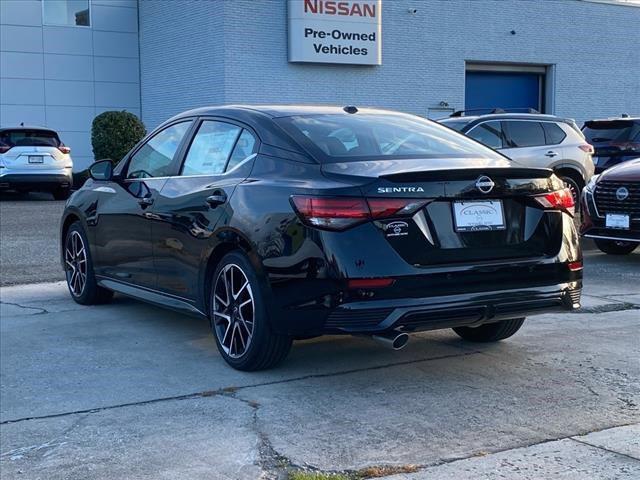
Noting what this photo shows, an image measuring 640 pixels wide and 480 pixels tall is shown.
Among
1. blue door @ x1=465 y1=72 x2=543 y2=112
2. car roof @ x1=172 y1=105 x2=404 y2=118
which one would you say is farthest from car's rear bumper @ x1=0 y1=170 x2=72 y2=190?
blue door @ x1=465 y1=72 x2=543 y2=112

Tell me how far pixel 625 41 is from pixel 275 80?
14260 mm

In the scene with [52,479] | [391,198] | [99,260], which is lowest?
[52,479]

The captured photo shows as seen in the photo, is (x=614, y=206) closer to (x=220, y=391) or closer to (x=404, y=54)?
(x=220, y=391)

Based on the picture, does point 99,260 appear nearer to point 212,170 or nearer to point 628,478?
point 212,170

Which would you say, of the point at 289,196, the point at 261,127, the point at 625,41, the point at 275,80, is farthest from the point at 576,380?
the point at 625,41

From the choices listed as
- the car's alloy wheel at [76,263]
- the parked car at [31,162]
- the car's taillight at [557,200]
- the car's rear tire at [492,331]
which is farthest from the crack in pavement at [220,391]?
the parked car at [31,162]

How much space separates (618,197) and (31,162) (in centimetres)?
1405

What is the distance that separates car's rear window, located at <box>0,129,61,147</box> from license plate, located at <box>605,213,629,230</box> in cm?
1413

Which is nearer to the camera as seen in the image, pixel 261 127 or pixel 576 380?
pixel 576 380

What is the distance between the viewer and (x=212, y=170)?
19.1 feet

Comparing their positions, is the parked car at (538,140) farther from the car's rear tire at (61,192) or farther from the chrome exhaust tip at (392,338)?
the car's rear tire at (61,192)

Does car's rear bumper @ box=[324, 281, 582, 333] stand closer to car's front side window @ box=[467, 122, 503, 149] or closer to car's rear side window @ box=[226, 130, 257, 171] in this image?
car's rear side window @ box=[226, 130, 257, 171]

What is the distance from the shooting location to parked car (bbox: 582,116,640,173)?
1529 centimetres

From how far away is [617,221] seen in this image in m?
9.61
